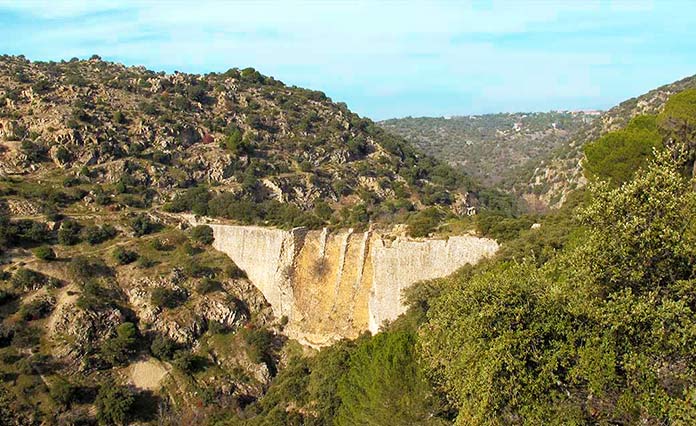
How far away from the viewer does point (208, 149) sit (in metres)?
52.3

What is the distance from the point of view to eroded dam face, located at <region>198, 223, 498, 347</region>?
85.0 feet

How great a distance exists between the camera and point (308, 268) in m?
32.3

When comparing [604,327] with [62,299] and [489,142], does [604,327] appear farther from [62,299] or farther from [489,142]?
[489,142]

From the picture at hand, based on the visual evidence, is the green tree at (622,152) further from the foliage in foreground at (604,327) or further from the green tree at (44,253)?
the green tree at (44,253)

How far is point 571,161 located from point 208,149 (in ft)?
140

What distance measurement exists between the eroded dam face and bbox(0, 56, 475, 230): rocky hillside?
3184 mm

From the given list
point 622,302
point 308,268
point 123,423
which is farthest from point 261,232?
point 622,302

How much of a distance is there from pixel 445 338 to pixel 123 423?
21.9 meters

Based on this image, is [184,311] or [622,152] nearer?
[622,152]

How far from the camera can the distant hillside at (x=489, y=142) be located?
9919 centimetres

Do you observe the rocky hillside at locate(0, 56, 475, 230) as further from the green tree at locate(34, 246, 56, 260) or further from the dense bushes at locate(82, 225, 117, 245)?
the green tree at locate(34, 246, 56, 260)

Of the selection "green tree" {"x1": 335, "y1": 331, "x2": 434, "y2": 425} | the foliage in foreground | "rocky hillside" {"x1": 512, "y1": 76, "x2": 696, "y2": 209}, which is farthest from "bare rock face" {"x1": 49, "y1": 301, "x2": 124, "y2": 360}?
"rocky hillside" {"x1": 512, "y1": 76, "x2": 696, "y2": 209}

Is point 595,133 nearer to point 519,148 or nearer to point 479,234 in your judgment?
point 519,148

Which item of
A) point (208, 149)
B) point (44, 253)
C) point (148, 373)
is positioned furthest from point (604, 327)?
point (208, 149)
